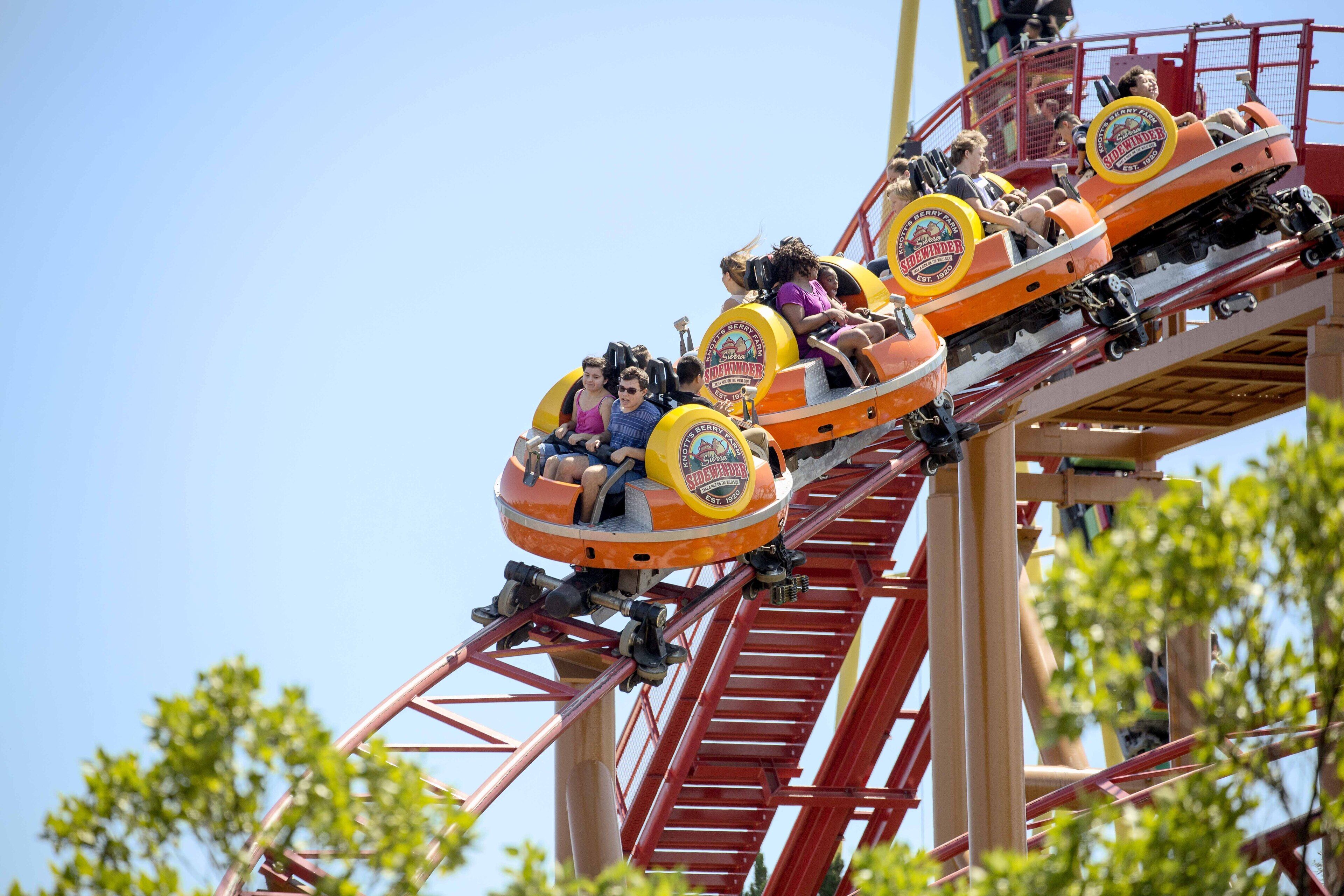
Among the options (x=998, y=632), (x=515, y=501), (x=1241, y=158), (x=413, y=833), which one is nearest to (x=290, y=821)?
(x=413, y=833)

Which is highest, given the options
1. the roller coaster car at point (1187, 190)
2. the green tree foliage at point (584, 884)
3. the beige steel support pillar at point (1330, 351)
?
the roller coaster car at point (1187, 190)

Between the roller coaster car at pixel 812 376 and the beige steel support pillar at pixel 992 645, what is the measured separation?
89 cm

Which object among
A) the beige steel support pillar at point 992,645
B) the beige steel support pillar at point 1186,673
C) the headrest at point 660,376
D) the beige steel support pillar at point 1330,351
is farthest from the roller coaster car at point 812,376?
the beige steel support pillar at point 1186,673

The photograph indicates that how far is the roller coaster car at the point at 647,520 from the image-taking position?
5.95 metres

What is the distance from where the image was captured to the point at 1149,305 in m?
7.56

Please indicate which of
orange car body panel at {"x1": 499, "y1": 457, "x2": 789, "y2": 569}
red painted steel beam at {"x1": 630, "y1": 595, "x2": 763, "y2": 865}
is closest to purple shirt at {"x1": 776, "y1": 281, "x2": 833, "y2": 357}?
orange car body panel at {"x1": 499, "y1": 457, "x2": 789, "y2": 569}

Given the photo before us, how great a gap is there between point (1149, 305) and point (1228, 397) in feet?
8.62

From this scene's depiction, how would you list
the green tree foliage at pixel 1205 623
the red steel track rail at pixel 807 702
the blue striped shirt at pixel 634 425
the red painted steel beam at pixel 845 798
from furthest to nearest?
1. the red painted steel beam at pixel 845 798
2. the red steel track rail at pixel 807 702
3. the blue striped shirt at pixel 634 425
4. the green tree foliage at pixel 1205 623

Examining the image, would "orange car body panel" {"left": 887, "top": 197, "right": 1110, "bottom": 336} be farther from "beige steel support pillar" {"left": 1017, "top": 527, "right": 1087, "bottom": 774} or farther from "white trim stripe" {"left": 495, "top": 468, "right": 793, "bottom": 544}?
"beige steel support pillar" {"left": 1017, "top": 527, "right": 1087, "bottom": 774}

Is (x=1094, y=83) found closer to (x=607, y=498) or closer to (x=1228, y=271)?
(x=1228, y=271)

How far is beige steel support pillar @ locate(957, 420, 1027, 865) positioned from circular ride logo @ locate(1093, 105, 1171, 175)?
1.47 meters

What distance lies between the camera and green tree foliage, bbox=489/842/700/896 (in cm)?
297

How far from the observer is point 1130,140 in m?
7.86

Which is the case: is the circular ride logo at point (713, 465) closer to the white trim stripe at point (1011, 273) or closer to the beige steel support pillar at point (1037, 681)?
the white trim stripe at point (1011, 273)
